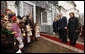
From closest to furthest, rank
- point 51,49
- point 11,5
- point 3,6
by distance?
point 51,49, point 3,6, point 11,5

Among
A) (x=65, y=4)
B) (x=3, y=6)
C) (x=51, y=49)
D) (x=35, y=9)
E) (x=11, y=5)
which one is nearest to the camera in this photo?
(x=51, y=49)

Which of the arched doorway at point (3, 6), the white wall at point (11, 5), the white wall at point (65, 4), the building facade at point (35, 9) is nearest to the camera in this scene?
the arched doorway at point (3, 6)

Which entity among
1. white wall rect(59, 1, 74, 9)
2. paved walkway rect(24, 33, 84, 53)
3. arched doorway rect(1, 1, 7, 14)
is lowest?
paved walkway rect(24, 33, 84, 53)

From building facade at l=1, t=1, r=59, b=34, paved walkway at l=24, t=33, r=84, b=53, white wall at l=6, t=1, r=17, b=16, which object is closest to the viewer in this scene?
paved walkway at l=24, t=33, r=84, b=53

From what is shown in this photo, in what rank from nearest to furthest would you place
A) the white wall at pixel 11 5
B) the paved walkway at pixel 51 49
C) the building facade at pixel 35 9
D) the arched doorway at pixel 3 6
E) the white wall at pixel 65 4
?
1. the paved walkway at pixel 51 49
2. the arched doorway at pixel 3 6
3. the white wall at pixel 11 5
4. the building facade at pixel 35 9
5. the white wall at pixel 65 4

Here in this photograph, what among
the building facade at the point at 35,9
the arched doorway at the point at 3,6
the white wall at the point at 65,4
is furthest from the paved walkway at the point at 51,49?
the white wall at the point at 65,4

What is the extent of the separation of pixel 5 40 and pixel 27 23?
212 cm

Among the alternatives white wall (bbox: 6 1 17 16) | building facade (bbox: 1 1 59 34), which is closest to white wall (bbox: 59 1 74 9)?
building facade (bbox: 1 1 59 34)

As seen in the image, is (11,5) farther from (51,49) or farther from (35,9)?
(51,49)

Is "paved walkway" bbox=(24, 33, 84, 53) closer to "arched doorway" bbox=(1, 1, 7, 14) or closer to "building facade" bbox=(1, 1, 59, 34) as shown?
"arched doorway" bbox=(1, 1, 7, 14)

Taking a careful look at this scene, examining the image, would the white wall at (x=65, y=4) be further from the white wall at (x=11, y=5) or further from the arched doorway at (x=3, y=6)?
the arched doorway at (x=3, y=6)

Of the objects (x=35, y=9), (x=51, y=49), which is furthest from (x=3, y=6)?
(x=51, y=49)

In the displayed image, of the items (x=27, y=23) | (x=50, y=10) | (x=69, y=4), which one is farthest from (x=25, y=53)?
(x=69, y=4)

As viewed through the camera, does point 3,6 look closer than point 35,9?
Yes
